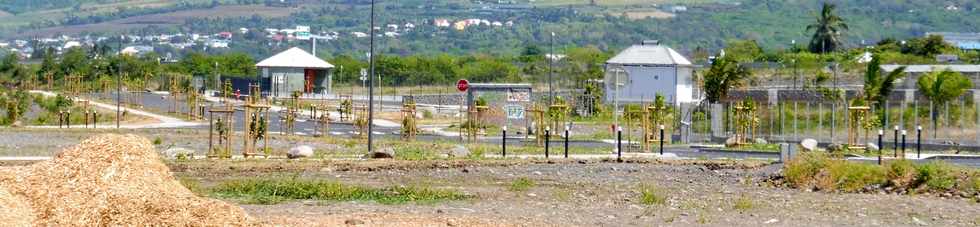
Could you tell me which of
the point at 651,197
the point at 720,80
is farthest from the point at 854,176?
the point at 720,80

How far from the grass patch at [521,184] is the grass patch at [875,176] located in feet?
14.6

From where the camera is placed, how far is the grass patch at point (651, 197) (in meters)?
24.4

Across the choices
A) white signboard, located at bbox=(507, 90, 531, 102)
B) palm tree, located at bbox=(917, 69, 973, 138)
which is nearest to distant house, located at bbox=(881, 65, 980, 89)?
palm tree, located at bbox=(917, 69, 973, 138)

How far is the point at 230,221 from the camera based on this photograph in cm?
1458

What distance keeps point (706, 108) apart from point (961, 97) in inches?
354

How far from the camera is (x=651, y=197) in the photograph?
81.0 feet

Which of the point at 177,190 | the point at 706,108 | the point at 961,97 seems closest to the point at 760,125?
the point at 706,108

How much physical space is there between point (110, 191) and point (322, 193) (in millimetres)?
10506

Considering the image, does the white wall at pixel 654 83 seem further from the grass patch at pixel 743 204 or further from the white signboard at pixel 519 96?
the grass patch at pixel 743 204

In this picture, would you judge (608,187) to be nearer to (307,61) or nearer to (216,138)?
(216,138)

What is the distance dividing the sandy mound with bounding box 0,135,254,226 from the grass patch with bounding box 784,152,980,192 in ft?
50.4

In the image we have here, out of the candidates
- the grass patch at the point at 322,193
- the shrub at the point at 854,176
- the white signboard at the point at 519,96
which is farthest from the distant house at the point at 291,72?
the grass patch at the point at 322,193

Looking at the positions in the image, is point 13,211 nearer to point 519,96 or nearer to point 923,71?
point 519,96

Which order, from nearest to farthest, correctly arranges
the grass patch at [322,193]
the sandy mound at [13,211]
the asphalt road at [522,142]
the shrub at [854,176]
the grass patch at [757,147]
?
the sandy mound at [13,211] → the grass patch at [322,193] → the shrub at [854,176] → the asphalt road at [522,142] → the grass patch at [757,147]
